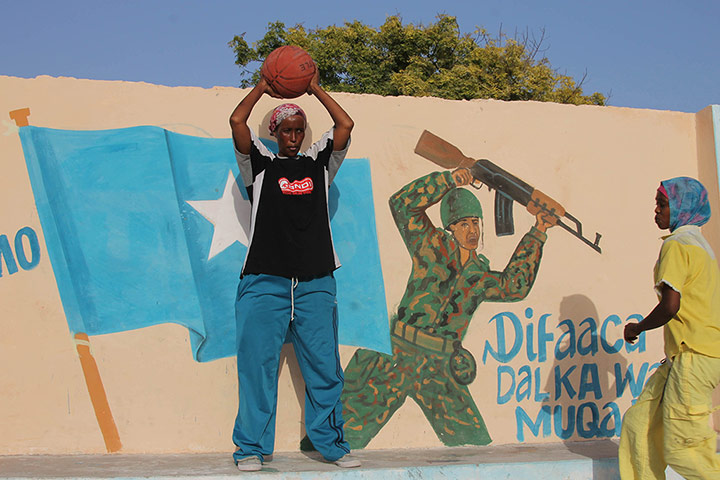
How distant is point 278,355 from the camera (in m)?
3.19

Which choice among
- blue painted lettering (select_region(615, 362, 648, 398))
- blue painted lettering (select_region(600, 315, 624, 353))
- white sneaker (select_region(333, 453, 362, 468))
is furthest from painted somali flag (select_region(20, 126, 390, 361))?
blue painted lettering (select_region(615, 362, 648, 398))

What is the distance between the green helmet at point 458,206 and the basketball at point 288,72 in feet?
3.62

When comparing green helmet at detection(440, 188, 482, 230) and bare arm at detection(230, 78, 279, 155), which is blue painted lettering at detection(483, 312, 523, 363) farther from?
bare arm at detection(230, 78, 279, 155)

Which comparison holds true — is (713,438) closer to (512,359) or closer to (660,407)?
(660,407)

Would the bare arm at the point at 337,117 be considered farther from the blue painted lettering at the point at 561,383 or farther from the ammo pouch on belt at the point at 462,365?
the blue painted lettering at the point at 561,383

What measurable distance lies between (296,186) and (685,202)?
1773 mm

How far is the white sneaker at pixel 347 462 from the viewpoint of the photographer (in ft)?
10.3

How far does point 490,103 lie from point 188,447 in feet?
8.42

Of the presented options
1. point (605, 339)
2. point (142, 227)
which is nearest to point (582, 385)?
point (605, 339)

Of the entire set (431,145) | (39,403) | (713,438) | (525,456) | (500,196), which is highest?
(431,145)

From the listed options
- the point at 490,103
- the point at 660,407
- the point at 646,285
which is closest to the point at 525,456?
the point at 660,407

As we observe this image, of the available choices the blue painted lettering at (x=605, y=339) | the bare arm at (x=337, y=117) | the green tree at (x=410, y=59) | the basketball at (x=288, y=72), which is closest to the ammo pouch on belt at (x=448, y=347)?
the blue painted lettering at (x=605, y=339)

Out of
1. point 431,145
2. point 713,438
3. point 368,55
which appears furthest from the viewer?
point 368,55

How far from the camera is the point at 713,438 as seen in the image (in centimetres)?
277
